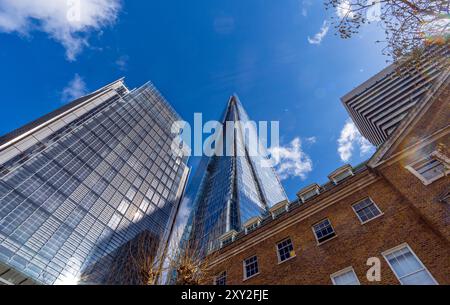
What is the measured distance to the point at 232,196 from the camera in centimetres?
7175

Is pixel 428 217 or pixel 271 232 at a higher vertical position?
pixel 271 232

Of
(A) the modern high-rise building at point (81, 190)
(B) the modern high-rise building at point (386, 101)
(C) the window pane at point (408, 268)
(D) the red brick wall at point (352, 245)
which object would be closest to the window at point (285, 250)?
(D) the red brick wall at point (352, 245)

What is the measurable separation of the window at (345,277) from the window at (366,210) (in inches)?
129

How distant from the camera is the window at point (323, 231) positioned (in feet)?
54.4

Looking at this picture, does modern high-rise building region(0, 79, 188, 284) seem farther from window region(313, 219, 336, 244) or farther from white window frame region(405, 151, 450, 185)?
white window frame region(405, 151, 450, 185)

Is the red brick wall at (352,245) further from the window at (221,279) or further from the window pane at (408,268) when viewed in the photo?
the window at (221,279)

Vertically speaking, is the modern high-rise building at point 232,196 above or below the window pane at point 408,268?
above

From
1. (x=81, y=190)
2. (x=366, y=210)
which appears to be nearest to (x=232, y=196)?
(x=81, y=190)

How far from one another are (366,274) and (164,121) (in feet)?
274

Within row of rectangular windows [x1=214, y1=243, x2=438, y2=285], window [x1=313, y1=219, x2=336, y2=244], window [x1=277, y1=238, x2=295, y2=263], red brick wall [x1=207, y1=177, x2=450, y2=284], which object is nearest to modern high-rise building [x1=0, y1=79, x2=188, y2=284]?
red brick wall [x1=207, y1=177, x2=450, y2=284]

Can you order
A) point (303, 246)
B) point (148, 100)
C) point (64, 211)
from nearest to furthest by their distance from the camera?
point (303, 246), point (64, 211), point (148, 100)
